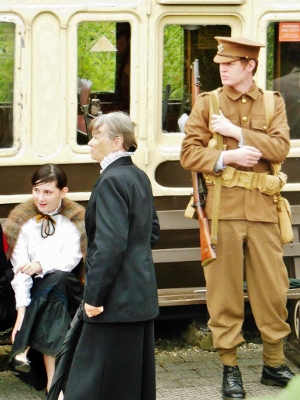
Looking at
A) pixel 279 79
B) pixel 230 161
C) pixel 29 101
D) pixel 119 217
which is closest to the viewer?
pixel 119 217

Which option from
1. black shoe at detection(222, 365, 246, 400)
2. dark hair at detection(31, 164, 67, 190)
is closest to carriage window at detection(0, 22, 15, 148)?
dark hair at detection(31, 164, 67, 190)

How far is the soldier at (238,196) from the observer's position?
4762 millimetres

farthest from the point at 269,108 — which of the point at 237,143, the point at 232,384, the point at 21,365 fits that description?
the point at 21,365

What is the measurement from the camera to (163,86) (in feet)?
18.6

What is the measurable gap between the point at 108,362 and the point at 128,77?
92.0 inches

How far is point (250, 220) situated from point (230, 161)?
0.35m

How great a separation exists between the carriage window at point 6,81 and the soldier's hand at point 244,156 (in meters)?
1.51

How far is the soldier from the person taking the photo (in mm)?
4762

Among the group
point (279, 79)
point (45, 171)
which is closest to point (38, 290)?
point (45, 171)

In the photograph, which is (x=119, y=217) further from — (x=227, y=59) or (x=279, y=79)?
(x=279, y=79)

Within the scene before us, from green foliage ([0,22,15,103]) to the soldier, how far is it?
126cm

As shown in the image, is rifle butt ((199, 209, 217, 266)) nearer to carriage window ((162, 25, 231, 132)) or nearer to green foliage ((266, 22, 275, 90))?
carriage window ((162, 25, 231, 132))

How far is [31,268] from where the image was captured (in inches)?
185

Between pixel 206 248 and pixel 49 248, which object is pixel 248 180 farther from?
pixel 49 248
